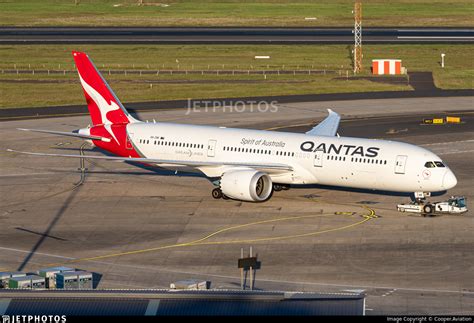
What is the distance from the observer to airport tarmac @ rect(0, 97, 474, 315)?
57.7 meters

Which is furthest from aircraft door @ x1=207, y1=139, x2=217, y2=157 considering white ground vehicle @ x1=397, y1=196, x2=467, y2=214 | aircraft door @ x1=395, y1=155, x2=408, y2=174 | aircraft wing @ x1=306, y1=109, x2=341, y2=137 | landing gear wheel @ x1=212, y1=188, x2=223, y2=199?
white ground vehicle @ x1=397, y1=196, x2=467, y2=214

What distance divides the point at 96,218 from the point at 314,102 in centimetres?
5773

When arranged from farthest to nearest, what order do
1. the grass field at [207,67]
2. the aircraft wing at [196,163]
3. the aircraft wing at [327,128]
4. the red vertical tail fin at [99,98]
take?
the grass field at [207,67]
the aircraft wing at [327,128]
the red vertical tail fin at [99,98]
the aircraft wing at [196,163]

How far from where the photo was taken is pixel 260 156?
7656cm

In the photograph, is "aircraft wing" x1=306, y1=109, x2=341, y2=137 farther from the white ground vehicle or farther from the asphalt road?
the asphalt road

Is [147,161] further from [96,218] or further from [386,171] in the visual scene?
[386,171]

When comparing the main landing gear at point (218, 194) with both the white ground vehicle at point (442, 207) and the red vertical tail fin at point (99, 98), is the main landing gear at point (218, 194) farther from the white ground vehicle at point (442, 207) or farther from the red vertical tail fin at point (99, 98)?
the white ground vehicle at point (442, 207)

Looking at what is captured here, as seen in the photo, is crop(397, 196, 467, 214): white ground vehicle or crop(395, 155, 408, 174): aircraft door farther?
crop(397, 196, 467, 214): white ground vehicle

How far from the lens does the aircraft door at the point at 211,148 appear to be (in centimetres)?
7825

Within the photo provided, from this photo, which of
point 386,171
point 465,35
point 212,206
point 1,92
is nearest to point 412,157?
point 386,171

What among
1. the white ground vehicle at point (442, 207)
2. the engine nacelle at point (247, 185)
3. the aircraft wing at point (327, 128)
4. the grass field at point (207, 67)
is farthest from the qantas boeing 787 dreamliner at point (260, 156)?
the grass field at point (207, 67)

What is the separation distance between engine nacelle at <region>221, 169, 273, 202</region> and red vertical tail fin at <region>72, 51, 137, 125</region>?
13239 millimetres

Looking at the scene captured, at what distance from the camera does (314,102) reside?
125812mm

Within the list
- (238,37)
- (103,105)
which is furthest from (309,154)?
(238,37)
